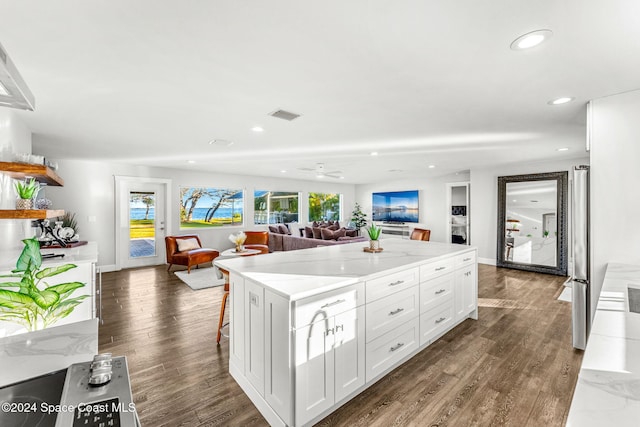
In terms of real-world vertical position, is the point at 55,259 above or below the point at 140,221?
below

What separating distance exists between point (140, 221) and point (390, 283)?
6.19 meters

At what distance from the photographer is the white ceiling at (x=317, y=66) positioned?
1386mm

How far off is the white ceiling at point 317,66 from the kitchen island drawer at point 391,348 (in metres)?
1.92

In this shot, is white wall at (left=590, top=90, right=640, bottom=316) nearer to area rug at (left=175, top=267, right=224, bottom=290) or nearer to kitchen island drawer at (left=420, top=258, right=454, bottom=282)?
kitchen island drawer at (left=420, top=258, right=454, bottom=282)

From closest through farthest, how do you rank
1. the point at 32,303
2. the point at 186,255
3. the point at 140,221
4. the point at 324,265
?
1. the point at 32,303
2. the point at 324,265
3. the point at 186,255
4. the point at 140,221

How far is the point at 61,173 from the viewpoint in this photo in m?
5.48

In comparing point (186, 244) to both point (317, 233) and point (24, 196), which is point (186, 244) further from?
point (24, 196)

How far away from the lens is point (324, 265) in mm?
2336

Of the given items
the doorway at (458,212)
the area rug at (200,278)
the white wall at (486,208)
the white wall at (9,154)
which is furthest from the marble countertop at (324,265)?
the doorway at (458,212)

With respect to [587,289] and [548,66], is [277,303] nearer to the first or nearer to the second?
[548,66]

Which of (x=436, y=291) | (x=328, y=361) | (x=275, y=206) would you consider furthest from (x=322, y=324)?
(x=275, y=206)

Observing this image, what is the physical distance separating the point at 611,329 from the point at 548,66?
1.67 meters

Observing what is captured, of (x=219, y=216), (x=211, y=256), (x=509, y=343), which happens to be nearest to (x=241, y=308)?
(x=509, y=343)

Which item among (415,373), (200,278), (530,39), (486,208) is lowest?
(415,373)
